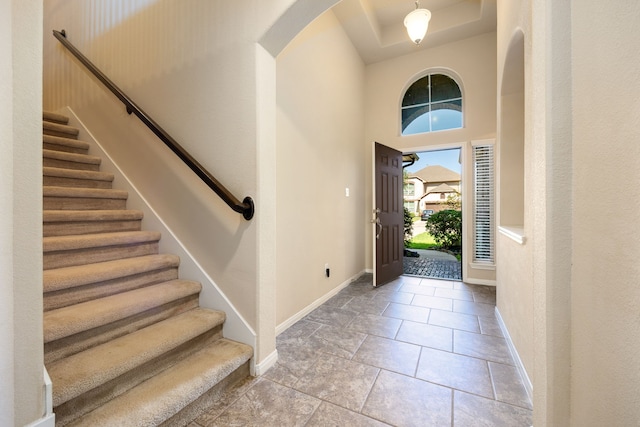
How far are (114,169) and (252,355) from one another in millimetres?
2221

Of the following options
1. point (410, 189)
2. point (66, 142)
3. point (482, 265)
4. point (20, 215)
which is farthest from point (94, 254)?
point (410, 189)

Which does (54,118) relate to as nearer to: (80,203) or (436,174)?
(80,203)

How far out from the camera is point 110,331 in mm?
1433

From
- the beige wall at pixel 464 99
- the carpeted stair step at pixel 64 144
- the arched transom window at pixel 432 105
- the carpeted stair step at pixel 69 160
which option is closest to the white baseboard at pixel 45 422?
the carpeted stair step at pixel 69 160

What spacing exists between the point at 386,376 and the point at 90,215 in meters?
2.45

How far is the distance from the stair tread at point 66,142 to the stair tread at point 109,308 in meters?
1.92

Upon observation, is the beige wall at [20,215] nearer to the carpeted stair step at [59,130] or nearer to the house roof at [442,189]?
the carpeted stair step at [59,130]

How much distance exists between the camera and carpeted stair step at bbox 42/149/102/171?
2260mm

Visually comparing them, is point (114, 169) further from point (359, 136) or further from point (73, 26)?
point (359, 136)

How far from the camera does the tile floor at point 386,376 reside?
4.44ft

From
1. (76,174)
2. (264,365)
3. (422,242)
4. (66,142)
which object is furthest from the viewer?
(422,242)

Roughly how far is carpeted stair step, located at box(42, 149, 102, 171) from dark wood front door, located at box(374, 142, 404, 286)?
127 inches

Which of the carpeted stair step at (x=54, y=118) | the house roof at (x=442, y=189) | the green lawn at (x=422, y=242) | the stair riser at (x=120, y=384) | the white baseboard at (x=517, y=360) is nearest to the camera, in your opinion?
the stair riser at (x=120, y=384)

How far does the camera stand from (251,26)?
1.65m
